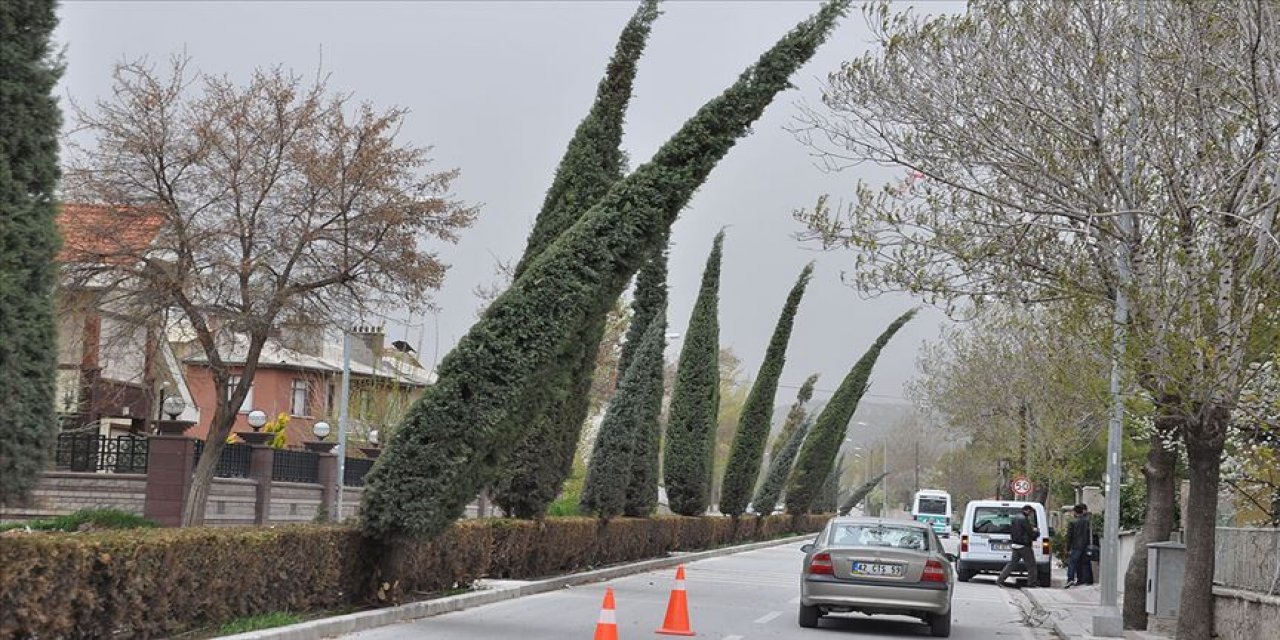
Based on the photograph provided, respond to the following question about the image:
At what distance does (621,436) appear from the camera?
27.8 m

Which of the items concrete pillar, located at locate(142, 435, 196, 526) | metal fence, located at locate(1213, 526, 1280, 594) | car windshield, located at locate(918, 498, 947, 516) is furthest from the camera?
car windshield, located at locate(918, 498, 947, 516)

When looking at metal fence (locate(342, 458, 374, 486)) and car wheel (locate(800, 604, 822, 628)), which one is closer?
car wheel (locate(800, 604, 822, 628))

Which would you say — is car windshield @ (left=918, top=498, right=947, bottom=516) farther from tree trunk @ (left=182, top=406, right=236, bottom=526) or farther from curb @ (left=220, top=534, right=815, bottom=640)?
tree trunk @ (left=182, top=406, right=236, bottom=526)

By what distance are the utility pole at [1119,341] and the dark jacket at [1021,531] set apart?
36.2 feet

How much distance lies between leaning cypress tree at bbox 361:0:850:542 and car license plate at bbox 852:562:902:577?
4485mm

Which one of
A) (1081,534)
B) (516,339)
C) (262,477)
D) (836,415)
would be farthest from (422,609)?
(836,415)

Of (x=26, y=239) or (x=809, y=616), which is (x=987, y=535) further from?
(x=26, y=239)

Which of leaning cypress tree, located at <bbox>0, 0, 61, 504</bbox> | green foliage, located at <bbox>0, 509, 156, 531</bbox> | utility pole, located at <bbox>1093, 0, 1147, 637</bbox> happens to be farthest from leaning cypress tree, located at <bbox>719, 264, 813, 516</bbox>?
leaning cypress tree, located at <bbox>0, 0, 61, 504</bbox>

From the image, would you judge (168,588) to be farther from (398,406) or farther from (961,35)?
(398,406)

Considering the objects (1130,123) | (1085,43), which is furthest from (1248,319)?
(1085,43)

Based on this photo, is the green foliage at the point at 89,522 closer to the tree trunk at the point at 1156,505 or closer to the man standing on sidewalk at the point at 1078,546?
the tree trunk at the point at 1156,505

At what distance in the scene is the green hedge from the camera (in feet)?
31.8

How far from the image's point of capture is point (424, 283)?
93.4ft

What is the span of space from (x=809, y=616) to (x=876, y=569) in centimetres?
124
